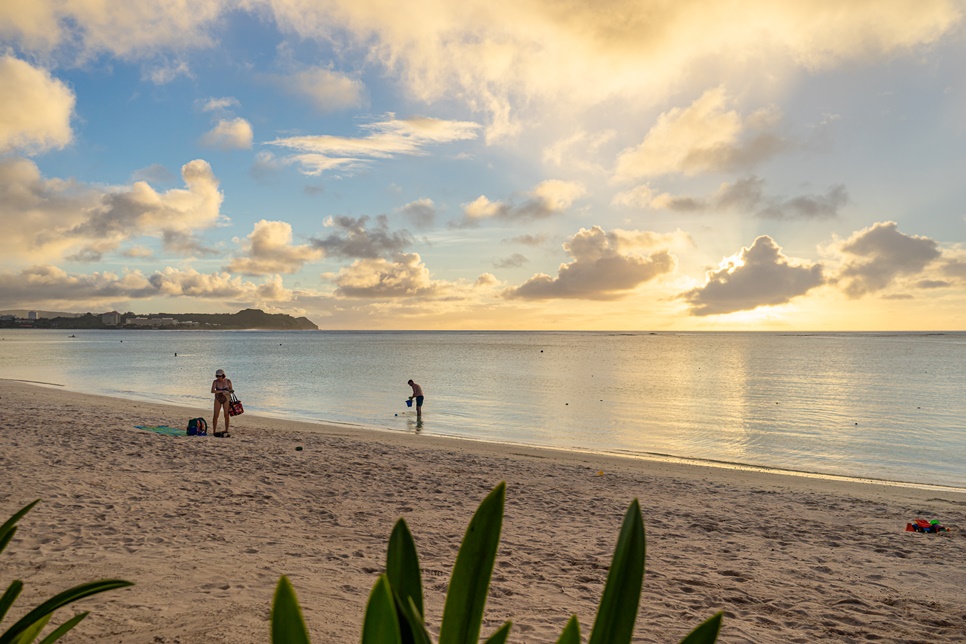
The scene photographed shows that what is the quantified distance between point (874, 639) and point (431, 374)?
45284 mm

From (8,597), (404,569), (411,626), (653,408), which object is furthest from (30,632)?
(653,408)

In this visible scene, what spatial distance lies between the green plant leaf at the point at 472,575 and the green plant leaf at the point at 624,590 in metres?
0.18

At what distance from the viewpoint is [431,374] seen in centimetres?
4972

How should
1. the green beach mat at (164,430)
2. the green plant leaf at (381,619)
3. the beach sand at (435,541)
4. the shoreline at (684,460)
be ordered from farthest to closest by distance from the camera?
the shoreline at (684,460) → the green beach mat at (164,430) → the beach sand at (435,541) → the green plant leaf at (381,619)

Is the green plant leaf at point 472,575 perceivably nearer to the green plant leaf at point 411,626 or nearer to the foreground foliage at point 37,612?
the green plant leaf at point 411,626

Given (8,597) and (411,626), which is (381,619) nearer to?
(411,626)

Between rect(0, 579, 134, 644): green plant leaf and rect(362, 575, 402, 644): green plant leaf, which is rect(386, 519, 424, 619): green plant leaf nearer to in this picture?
rect(362, 575, 402, 644): green plant leaf

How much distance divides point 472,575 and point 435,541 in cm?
653

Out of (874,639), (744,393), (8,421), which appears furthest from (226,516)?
(744,393)

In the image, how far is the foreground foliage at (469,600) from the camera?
2.57 feet

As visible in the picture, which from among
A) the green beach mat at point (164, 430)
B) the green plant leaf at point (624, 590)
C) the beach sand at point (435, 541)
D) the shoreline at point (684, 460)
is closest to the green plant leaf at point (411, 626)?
the green plant leaf at point (624, 590)

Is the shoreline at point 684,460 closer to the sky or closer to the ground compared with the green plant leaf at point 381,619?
closer to the ground

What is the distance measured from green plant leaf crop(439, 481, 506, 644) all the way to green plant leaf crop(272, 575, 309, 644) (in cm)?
24

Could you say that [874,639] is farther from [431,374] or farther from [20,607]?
[431,374]
